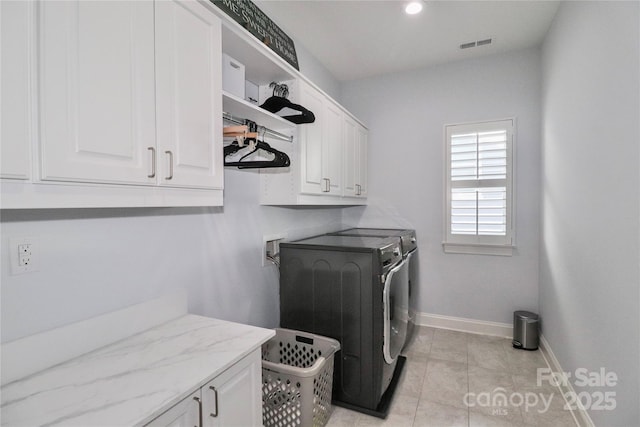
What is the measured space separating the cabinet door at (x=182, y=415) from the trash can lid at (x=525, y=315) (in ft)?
9.48

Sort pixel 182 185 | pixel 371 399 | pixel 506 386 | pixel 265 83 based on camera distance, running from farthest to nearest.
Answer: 1. pixel 506 386
2. pixel 265 83
3. pixel 371 399
4. pixel 182 185

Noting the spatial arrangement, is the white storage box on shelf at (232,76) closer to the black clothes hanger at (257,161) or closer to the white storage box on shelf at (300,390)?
the black clothes hanger at (257,161)

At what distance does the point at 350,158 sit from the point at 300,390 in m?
2.04

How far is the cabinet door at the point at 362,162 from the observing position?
333 cm

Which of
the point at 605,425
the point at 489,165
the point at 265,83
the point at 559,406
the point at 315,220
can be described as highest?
the point at 265,83

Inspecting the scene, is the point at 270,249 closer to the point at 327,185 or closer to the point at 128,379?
the point at 327,185

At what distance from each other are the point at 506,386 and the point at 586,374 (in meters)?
0.59

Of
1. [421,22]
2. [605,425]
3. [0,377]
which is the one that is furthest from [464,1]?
[0,377]

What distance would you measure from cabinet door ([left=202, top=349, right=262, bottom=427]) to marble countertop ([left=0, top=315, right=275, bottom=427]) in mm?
49

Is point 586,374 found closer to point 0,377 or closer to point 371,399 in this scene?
point 371,399

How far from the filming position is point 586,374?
184 centimetres

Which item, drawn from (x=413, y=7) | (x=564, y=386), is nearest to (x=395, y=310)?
(x=564, y=386)

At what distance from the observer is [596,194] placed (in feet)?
5.53

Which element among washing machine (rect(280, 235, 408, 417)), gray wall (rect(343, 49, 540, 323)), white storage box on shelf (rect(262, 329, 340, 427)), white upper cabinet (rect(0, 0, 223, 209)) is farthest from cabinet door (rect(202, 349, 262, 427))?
gray wall (rect(343, 49, 540, 323))
